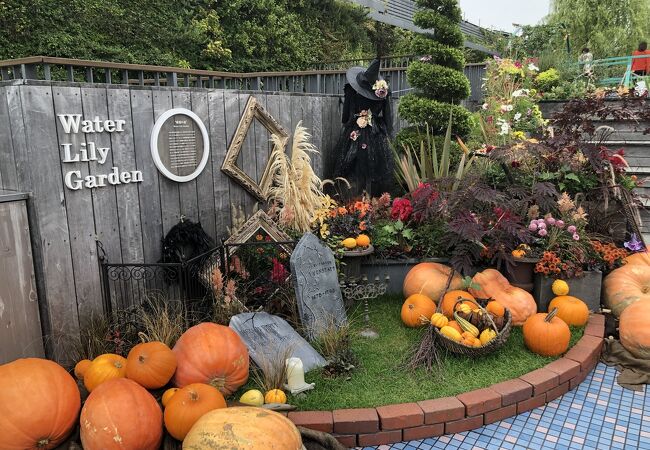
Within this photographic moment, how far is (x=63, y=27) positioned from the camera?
8992 millimetres

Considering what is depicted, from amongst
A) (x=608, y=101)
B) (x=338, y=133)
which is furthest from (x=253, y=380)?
(x=608, y=101)

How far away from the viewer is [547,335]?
11.8 feet

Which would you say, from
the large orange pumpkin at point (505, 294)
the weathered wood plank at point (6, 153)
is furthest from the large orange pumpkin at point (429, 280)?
the weathered wood plank at point (6, 153)

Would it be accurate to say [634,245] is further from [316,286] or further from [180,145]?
[180,145]

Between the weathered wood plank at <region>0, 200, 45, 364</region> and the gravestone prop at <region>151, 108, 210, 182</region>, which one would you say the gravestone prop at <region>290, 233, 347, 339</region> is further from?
the weathered wood plank at <region>0, 200, 45, 364</region>

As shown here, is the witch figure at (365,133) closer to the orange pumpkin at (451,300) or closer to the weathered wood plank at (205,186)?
the weathered wood plank at (205,186)

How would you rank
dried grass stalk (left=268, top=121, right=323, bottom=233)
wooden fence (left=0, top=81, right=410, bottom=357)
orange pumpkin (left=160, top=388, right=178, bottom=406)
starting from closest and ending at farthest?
1. orange pumpkin (left=160, top=388, right=178, bottom=406)
2. wooden fence (left=0, top=81, right=410, bottom=357)
3. dried grass stalk (left=268, top=121, right=323, bottom=233)

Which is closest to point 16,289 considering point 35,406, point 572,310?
point 35,406

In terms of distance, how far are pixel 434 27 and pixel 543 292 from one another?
4.23 meters

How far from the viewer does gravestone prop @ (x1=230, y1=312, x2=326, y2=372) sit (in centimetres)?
345

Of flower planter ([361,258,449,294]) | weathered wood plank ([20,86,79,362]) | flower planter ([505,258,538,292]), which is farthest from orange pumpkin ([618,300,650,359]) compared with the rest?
weathered wood plank ([20,86,79,362])

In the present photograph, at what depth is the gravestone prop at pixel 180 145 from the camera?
3.99m

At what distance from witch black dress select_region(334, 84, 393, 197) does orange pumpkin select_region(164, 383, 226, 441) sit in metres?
3.72

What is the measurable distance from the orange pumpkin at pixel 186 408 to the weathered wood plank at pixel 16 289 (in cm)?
123
